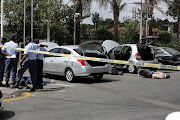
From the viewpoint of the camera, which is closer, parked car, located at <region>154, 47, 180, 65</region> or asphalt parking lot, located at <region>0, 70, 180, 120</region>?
asphalt parking lot, located at <region>0, 70, 180, 120</region>

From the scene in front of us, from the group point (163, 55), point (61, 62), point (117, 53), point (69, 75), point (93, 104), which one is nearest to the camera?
point (93, 104)

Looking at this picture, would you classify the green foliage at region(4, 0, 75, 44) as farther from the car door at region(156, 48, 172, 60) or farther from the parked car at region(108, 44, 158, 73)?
the car door at region(156, 48, 172, 60)

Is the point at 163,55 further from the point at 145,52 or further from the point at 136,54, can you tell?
the point at 136,54

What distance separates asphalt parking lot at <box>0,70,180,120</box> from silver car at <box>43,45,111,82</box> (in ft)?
5.22

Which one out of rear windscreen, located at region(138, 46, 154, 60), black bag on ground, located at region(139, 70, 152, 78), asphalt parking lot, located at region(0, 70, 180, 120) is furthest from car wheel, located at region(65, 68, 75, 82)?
rear windscreen, located at region(138, 46, 154, 60)

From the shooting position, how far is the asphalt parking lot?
19.3 ft

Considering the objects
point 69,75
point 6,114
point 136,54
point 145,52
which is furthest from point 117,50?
point 6,114

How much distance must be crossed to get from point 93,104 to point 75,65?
4.38m

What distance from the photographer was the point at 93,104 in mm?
7035

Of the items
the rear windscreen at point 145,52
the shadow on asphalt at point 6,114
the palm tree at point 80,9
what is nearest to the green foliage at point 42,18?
the palm tree at point 80,9

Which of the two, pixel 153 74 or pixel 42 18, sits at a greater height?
pixel 42 18

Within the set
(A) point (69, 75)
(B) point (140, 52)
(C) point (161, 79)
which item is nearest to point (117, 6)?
(B) point (140, 52)

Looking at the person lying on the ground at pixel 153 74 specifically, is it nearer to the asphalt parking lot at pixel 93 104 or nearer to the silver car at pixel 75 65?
the silver car at pixel 75 65

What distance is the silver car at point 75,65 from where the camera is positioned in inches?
439
